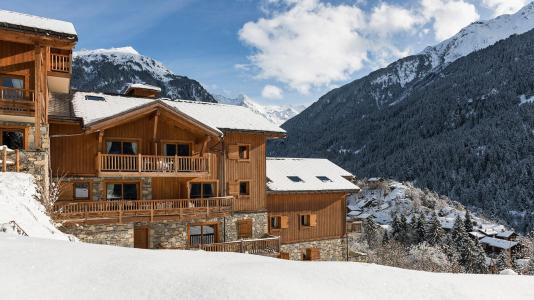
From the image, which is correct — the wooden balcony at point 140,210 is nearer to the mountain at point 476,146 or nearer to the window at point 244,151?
the window at point 244,151

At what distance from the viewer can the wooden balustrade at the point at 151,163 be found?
1881 centimetres

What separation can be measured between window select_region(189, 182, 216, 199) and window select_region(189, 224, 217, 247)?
5.99 feet

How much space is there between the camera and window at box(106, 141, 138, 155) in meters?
20.0

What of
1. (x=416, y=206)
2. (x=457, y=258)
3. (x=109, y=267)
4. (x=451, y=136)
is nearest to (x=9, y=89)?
(x=109, y=267)

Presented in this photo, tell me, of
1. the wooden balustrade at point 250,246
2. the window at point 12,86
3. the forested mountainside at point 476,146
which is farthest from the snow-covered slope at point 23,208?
the forested mountainside at point 476,146

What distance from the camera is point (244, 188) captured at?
80.4 feet

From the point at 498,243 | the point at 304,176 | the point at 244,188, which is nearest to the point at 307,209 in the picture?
the point at 304,176

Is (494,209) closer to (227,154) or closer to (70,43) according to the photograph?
(227,154)

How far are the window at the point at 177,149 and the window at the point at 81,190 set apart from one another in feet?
14.3

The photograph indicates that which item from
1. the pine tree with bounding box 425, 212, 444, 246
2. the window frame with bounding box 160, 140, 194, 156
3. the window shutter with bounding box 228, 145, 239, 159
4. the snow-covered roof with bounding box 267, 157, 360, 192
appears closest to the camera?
the window frame with bounding box 160, 140, 194, 156

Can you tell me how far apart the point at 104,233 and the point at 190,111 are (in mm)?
9871

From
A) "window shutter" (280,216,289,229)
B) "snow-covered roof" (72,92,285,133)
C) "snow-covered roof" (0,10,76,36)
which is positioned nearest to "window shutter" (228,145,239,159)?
"snow-covered roof" (72,92,285,133)

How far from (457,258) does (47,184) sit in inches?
1755

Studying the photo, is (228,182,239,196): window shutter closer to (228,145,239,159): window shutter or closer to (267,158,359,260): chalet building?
(228,145,239,159): window shutter
